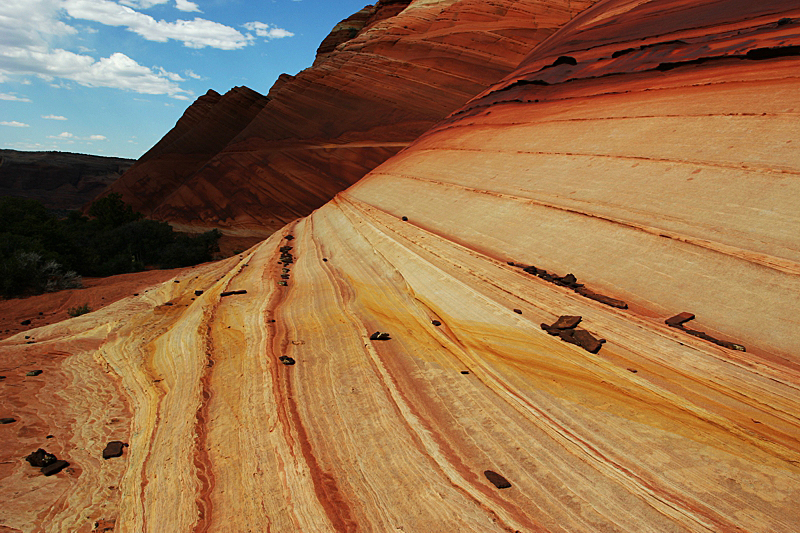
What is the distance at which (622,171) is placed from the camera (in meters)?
4.16

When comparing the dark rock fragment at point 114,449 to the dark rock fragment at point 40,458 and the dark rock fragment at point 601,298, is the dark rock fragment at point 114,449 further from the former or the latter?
the dark rock fragment at point 601,298

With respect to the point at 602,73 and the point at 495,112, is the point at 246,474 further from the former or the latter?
the point at 495,112

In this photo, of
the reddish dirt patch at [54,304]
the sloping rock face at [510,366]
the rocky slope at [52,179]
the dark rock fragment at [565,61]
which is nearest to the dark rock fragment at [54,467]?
the sloping rock face at [510,366]

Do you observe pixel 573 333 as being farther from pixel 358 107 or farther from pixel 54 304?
pixel 358 107

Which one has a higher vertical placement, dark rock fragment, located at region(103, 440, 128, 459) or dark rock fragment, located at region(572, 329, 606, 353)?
dark rock fragment, located at region(572, 329, 606, 353)

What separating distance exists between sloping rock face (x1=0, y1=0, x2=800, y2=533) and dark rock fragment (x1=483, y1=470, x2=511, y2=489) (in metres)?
0.01

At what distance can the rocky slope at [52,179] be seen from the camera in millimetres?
41981

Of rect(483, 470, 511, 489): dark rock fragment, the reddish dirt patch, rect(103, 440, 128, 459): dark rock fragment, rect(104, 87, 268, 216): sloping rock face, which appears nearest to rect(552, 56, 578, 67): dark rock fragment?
rect(483, 470, 511, 489): dark rock fragment

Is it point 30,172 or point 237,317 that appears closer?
point 237,317

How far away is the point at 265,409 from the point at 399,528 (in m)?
1.00

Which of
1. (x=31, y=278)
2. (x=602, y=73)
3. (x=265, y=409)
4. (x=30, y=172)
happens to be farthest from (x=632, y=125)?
(x=30, y=172)

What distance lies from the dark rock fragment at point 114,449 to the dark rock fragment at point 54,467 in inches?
5.8

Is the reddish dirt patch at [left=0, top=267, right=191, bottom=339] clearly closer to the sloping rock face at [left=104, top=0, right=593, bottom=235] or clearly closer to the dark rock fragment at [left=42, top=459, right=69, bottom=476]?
the dark rock fragment at [left=42, top=459, right=69, bottom=476]

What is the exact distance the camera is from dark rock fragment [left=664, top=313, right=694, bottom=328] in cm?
260
